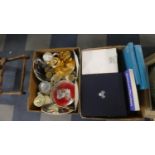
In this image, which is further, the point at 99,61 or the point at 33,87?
the point at 33,87

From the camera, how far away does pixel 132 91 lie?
113 cm

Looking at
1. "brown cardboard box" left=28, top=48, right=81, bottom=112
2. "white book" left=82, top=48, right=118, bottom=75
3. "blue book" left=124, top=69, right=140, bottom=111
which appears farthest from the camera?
"brown cardboard box" left=28, top=48, right=81, bottom=112

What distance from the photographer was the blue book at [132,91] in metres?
1.12

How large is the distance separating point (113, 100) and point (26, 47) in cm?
104

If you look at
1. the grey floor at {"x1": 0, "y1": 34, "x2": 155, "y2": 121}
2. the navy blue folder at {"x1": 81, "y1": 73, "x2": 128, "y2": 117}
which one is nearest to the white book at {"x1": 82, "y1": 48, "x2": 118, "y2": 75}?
the navy blue folder at {"x1": 81, "y1": 73, "x2": 128, "y2": 117}

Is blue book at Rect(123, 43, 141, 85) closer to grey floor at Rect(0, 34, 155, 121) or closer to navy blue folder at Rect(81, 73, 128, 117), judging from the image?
navy blue folder at Rect(81, 73, 128, 117)

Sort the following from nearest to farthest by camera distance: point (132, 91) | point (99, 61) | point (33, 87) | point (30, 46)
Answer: point (132, 91) → point (99, 61) → point (33, 87) → point (30, 46)

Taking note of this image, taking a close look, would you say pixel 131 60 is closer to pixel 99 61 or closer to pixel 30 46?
pixel 99 61

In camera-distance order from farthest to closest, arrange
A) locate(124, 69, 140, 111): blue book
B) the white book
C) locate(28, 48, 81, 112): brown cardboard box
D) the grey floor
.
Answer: the grey floor → locate(28, 48, 81, 112): brown cardboard box → the white book → locate(124, 69, 140, 111): blue book

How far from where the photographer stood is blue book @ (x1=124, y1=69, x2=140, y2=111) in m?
1.12

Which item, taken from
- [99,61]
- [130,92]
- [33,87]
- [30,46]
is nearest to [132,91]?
[130,92]
